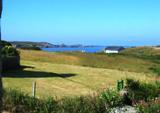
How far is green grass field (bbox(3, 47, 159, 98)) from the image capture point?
63.3 ft

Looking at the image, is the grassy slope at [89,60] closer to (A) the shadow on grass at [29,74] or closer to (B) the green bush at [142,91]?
(A) the shadow on grass at [29,74]

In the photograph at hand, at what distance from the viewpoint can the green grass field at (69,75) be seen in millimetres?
19297

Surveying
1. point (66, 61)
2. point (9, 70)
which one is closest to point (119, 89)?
point (9, 70)

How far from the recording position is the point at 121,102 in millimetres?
12859

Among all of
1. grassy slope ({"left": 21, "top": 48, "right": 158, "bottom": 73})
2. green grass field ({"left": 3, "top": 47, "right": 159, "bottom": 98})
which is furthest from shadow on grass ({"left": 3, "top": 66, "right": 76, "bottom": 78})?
grassy slope ({"left": 21, "top": 48, "right": 158, "bottom": 73})

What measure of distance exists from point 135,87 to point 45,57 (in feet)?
69.2

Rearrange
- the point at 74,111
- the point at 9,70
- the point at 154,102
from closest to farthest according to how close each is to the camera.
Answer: the point at 74,111 < the point at 154,102 < the point at 9,70

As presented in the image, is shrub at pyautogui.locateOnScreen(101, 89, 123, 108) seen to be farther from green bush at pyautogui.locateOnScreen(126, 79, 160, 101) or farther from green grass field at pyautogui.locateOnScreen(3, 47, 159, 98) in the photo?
green grass field at pyautogui.locateOnScreen(3, 47, 159, 98)

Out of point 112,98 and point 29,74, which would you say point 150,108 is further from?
point 29,74

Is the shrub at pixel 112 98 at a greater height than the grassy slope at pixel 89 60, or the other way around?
the shrub at pixel 112 98

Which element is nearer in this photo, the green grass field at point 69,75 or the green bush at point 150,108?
the green bush at point 150,108

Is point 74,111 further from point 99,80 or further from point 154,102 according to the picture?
point 99,80

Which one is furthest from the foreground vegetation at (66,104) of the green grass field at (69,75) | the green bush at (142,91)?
the green grass field at (69,75)

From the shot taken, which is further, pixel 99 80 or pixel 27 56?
pixel 27 56
